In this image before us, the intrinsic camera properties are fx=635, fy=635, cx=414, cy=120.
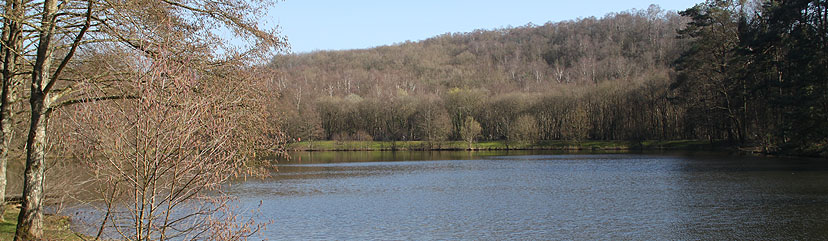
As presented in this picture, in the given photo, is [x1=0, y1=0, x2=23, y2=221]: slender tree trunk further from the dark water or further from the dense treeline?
the dense treeline

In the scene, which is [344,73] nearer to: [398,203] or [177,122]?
[398,203]

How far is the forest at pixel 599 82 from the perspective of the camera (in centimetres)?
4012

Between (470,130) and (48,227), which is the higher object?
(470,130)

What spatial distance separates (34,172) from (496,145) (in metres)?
75.0

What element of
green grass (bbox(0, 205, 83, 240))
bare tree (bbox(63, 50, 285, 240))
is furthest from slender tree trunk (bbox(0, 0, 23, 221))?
bare tree (bbox(63, 50, 285, 240))

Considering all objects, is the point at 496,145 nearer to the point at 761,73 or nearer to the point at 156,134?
the point at 761,73

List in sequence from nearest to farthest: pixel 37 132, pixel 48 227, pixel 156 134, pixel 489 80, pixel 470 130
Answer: pixel 156 134 → pixel 37 132 → pixel 48 227 → pixel 470 130 → pixel 489 80

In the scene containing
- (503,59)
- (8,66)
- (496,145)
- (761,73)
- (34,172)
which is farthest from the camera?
(503,59)

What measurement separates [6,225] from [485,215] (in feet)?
43.8

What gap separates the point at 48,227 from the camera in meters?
Answer: 15.9

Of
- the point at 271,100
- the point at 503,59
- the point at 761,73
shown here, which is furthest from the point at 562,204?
the point at 503,59

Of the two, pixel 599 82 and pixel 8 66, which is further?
pixel 599 82

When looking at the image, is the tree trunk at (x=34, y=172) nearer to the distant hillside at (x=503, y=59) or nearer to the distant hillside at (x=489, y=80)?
the distant hillside at (x=489, y=80)

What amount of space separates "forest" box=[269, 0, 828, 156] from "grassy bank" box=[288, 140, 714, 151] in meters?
1.29
